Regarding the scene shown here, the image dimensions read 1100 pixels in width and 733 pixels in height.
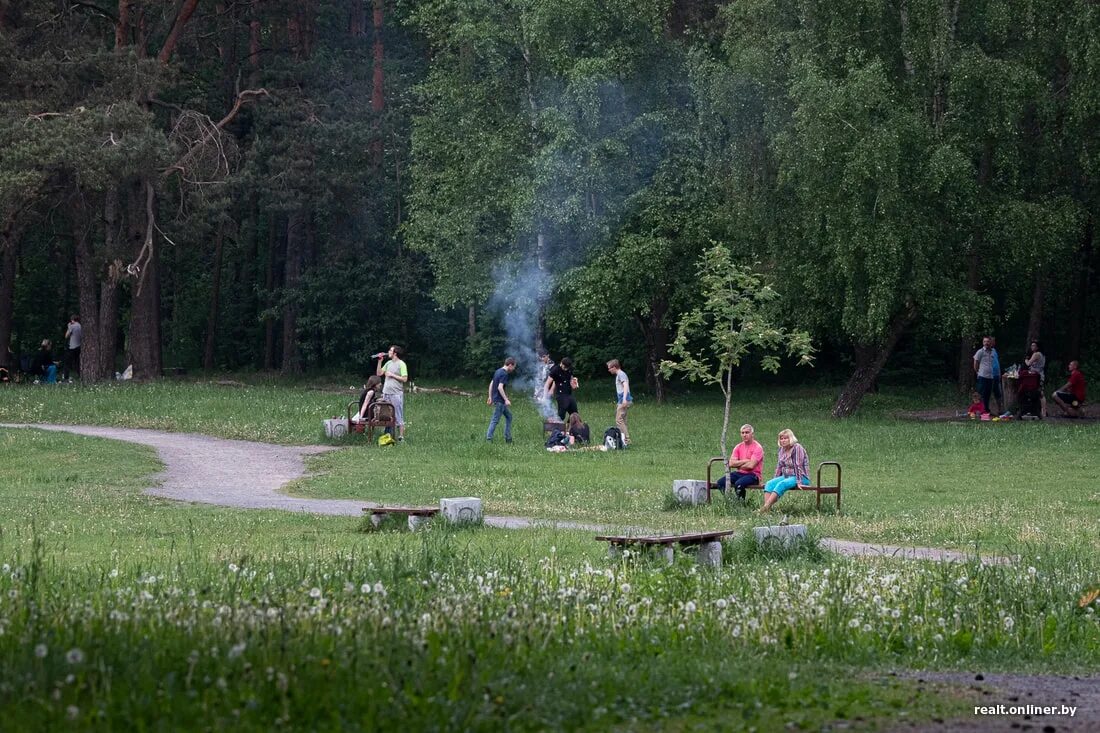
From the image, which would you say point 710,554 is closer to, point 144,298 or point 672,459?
point 672,459

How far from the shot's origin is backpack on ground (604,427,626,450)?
29.5 m

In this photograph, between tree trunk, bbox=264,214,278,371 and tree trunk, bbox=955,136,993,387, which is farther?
tree trunk, bbox=264,214,278,371

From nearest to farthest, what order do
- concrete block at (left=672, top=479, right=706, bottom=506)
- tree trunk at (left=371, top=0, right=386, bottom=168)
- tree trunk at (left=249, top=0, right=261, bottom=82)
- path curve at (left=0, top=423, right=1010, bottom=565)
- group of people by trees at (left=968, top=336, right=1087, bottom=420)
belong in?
1. path curve at (left=0, top=423, right=1010, bottom=565)
2. concrete block at (left=672, top=479, right=706, bottom=506)
3. group of people by trees at (left=968, top=336, right=1087, bottom=420)
4. tree trunk at (left=371, top=0, right=386, bottom=168)
5. tree trunk at (left=249, top=0, right=261, bottom=82)

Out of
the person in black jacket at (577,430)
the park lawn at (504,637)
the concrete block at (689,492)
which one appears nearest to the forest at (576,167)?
the person in black jacket at (577,430)

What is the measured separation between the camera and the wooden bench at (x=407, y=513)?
1655 centimetres

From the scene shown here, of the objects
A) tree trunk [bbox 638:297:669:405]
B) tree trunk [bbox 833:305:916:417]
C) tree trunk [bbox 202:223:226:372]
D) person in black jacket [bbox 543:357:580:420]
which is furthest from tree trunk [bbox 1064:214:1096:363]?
tree trunk [bbox 202:223:226:372]

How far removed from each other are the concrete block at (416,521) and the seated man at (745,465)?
5.52 m

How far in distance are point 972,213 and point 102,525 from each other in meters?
24.5

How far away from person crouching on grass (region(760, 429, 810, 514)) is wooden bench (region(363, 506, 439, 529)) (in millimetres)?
5096

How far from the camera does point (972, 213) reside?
115ft

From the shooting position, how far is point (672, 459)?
27.7m

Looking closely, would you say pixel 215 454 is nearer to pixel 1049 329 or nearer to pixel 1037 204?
pixel 1037 204

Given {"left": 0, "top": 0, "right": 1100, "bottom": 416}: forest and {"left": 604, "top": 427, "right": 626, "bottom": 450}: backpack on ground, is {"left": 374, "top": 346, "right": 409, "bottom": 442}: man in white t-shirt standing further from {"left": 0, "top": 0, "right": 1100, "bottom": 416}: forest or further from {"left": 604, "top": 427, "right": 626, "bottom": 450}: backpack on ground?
{"left": 0, "top": 0, "right": 1100, "bottom": 416}: forest

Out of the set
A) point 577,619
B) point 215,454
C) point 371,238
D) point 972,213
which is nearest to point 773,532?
point 577,619
